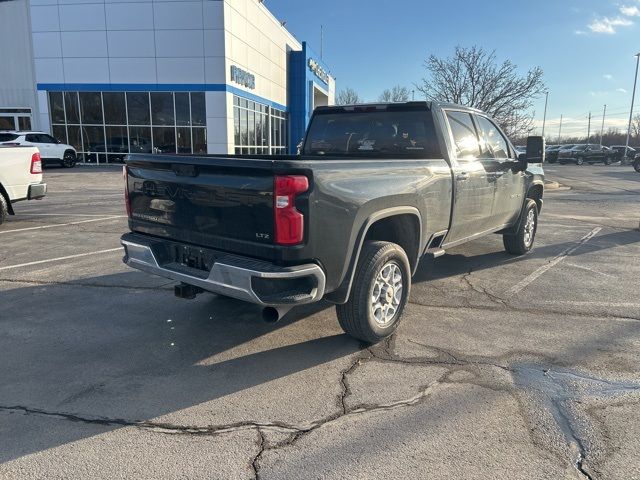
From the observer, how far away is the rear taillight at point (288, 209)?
3.20 metres

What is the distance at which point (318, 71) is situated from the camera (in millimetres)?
45375

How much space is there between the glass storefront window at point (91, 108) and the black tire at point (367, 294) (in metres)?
26.1

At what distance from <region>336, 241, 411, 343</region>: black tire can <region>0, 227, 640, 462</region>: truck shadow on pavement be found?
0.23 metres

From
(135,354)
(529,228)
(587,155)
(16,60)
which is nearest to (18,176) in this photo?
(135,354)

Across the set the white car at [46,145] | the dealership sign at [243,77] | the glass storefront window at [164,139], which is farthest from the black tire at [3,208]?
the dealership sign at [243,77]

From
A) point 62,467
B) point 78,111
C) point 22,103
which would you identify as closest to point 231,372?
point 62,467

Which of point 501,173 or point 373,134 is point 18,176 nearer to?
point 373,134

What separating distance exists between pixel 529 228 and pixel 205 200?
5595mm

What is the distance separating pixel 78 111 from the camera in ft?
85.9

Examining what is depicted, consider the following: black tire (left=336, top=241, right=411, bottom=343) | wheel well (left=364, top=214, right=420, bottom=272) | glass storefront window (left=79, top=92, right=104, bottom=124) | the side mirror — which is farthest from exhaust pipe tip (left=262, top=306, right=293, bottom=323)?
glass storefront window (left=79, top=92, right=104, bottom=124)

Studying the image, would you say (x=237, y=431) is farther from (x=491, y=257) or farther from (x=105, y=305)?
(x=491, y=257)

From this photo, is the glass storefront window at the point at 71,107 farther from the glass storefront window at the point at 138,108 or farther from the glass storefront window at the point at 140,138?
the glass storefront window at the point at 140,138

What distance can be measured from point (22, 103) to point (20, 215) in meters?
21.1

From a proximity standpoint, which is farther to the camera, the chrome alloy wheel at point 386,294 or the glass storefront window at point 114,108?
the glass storefront window at point 114,108
